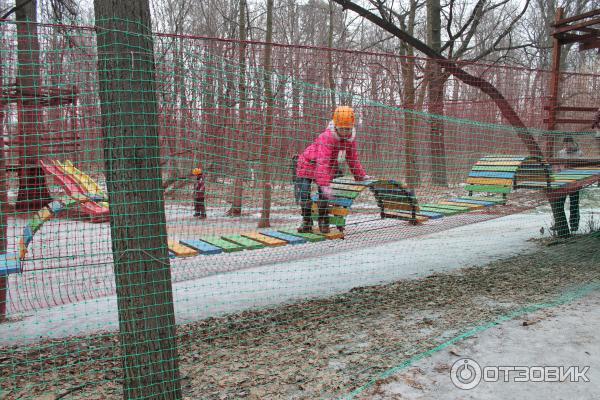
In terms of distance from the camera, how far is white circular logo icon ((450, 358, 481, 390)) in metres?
2.79

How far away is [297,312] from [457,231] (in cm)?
519

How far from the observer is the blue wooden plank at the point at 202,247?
363 centimetres

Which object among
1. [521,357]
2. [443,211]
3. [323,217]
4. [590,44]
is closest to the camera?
[521,357]

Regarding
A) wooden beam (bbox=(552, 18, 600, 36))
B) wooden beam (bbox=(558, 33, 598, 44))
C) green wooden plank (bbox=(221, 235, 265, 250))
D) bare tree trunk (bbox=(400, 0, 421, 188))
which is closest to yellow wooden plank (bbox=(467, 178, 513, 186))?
bare tree trunk (bbox=(400, 0, 421, 188))

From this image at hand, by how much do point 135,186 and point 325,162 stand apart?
2555 millimetres

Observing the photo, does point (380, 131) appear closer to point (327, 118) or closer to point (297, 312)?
point (327, 118)

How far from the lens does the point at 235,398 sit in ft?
8.93

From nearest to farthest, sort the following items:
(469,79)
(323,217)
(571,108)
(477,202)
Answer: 1. (323,217)
2. (477,202)
3. (469,79)
4. (571,108)

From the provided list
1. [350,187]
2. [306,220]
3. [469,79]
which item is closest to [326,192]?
[306,220]

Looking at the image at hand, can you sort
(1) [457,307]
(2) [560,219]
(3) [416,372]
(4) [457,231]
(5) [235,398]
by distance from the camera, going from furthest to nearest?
(4) [457,231] → (2) [560,219] → (1) [457,307] → (3) [416,372] → (5) [235,398]

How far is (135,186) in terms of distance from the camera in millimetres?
2264

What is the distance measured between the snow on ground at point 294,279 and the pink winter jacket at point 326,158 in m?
1.21

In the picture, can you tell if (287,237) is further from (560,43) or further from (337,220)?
(560,43)

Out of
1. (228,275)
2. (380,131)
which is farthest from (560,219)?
(228,275)
